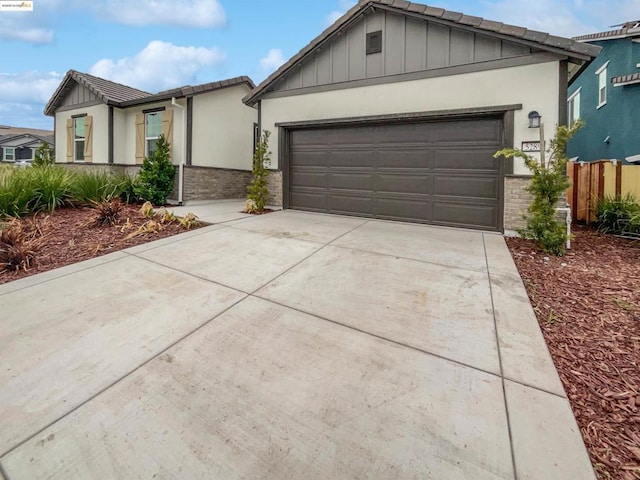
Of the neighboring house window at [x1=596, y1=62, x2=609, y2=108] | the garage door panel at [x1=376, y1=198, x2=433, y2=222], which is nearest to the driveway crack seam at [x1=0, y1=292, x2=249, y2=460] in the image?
the garage door panel at [x1=376, y1=198, x2=433, y2=222]

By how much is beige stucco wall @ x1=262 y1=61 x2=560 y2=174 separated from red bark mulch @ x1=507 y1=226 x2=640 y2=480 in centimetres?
261

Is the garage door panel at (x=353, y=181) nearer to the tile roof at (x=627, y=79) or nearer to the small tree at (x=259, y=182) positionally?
the small tree at (x=259, y=182)

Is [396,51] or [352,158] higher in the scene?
[396,51]

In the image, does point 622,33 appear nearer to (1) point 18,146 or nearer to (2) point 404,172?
(2) point 404,172

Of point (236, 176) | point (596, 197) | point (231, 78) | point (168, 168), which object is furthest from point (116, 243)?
point (596, 197)

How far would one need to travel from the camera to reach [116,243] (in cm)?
516

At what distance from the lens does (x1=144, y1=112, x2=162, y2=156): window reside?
10828 mm

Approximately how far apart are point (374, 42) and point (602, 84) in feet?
34.6

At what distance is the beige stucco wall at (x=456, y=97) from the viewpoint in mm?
5973

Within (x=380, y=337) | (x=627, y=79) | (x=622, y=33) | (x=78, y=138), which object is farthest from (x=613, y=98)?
(x=78, y=138)

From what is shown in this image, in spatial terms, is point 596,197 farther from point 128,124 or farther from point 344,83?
point 128,124

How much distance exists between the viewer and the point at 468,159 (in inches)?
265

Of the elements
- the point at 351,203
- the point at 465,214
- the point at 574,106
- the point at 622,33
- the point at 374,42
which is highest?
the point at 622,33

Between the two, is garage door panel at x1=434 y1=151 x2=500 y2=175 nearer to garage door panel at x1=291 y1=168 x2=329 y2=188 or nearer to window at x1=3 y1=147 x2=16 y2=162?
garage door panel at x1=291 y1=168 x2=329 y2=188
